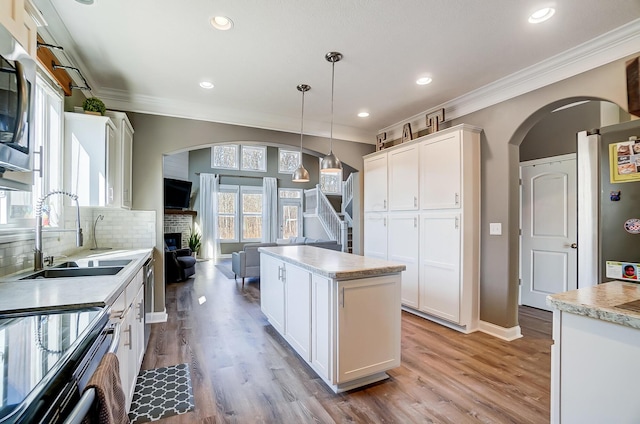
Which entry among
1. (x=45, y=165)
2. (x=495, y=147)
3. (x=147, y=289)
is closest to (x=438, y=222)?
(x=495, y=147)

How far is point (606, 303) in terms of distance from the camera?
1.15 metres

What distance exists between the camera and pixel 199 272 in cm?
739

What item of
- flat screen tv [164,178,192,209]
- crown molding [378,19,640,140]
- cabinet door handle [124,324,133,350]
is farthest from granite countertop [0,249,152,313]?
flat screen tv [164,178,192,209]

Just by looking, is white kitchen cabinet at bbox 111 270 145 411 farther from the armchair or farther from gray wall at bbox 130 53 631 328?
the armchair

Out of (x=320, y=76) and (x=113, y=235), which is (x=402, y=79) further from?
(x=113, y=235)

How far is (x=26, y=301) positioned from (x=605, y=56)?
13.5ft

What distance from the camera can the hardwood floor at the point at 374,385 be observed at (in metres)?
1.95

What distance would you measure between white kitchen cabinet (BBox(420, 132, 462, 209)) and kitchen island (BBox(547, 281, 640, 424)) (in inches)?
85.3

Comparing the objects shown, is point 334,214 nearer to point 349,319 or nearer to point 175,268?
point 175,268

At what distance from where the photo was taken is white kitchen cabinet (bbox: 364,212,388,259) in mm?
4363

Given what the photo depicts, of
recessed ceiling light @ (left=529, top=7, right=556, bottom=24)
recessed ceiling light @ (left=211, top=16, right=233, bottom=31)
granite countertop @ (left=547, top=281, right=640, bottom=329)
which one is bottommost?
granite countertop @ (left=547, top=281, right=640, bottom=329)

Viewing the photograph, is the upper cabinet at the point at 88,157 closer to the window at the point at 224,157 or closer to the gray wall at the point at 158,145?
the gray wall at the point at 158,145

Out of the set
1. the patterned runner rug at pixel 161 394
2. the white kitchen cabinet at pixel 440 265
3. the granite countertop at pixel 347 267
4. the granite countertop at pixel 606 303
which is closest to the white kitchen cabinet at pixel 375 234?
the white kitchen cabinet at pixel 440 265

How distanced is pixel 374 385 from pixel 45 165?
316cm
